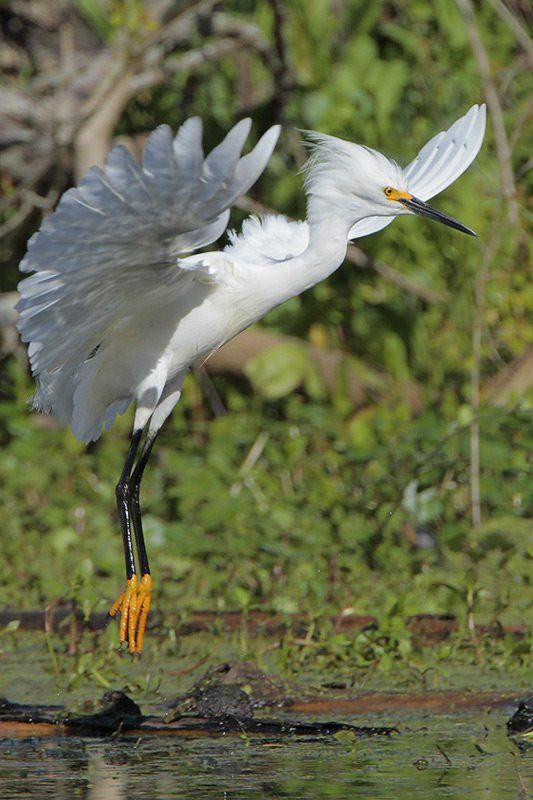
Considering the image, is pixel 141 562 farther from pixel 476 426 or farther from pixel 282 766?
pixel 476 426

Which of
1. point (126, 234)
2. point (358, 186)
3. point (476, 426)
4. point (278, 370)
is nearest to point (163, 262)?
point (126, 234)

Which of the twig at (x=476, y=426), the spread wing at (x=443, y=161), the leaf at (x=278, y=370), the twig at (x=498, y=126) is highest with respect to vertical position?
the spread wing at (x=443, y=161)

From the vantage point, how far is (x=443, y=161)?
491 cm

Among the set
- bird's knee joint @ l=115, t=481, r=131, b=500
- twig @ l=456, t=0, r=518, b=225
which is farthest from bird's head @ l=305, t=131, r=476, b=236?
twig @ l=456, t=0, r=518, b=225

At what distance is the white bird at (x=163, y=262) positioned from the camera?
3.37 m

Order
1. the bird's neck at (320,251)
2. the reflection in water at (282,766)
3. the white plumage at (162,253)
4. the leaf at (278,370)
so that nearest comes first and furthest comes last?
the reflection in water at (282,766), the white plumage at (162,253), the bird's neck at (320,251), the leaf at (278,370)

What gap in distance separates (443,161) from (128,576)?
1807mm

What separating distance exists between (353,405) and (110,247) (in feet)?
14.1

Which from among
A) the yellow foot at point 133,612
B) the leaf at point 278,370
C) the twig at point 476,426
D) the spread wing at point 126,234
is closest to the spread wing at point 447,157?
the spread wing at point 126,234

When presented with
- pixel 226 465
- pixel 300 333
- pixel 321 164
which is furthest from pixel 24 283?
pixel 300 333

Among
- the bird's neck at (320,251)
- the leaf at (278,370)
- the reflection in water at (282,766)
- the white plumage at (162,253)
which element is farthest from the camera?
the leaf at (278,370)

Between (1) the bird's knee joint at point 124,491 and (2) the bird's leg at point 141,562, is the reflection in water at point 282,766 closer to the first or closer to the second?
(2) the bird's leg at point 141,562

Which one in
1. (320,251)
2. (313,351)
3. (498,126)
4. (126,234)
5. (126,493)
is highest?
(126,234)

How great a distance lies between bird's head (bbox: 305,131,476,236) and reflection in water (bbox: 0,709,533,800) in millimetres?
1589
